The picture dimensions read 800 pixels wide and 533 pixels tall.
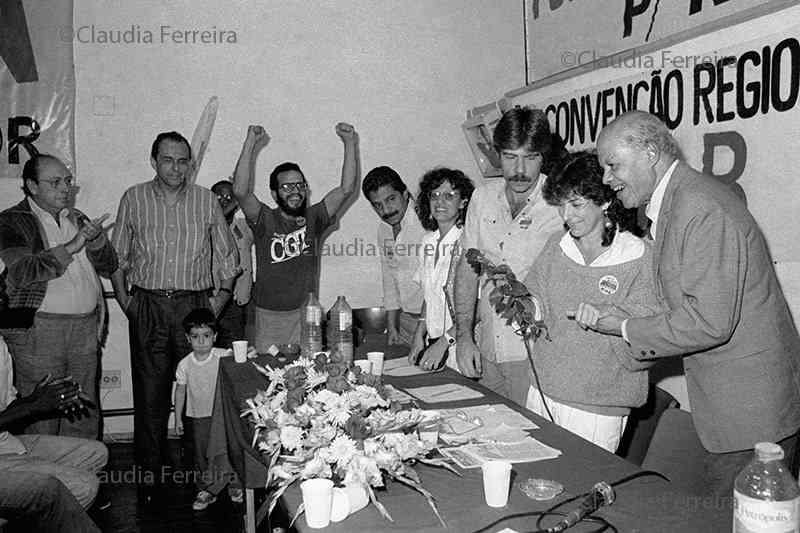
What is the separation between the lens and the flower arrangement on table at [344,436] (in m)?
1.56

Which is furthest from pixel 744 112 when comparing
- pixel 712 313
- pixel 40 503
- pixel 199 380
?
pixel 40 503

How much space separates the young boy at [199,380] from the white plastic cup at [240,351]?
51 centimetres

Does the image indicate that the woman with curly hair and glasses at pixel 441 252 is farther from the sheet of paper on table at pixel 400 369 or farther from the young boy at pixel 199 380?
the young boy at pixel 199 380

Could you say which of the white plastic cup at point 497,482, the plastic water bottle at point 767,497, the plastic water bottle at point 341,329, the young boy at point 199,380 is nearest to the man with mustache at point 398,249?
the plastic water bottle at point 341,329

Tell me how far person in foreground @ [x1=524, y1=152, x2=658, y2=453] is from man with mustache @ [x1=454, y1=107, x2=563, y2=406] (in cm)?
41

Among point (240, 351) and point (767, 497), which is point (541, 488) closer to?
point (767, 497)

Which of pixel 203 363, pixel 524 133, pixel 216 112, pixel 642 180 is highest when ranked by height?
pixel 216 112

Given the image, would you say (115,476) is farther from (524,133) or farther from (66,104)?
(524,133)

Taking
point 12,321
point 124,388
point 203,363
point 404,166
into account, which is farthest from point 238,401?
point 404,166

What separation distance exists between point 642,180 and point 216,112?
3773 millimetres

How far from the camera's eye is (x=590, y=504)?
1.52 metres

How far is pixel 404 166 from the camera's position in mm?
5590

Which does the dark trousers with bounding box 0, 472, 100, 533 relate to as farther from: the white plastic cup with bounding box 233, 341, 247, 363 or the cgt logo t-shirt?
the cgt logo t-shirt

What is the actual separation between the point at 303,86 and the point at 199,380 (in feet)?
8.03
